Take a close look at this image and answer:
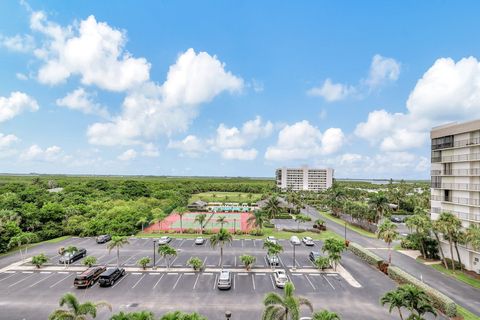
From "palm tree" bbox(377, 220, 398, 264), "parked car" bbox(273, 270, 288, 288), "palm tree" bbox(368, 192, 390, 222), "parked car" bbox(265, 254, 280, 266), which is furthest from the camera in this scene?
"palm tree" bbox(368, 192, 390, 222)

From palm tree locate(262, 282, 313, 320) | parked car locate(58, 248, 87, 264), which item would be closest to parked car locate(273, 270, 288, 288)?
palm tree locate(262, 282, 313, 320)

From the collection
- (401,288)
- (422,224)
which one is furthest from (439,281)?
(401,288)

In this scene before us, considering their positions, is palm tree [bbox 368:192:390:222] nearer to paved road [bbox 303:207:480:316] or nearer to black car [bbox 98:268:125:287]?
paved road [bbox 303:207:480:316]

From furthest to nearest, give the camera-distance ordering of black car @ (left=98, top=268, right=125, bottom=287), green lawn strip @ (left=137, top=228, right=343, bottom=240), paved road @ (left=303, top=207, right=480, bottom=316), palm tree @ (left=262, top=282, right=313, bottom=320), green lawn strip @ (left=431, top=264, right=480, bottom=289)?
green lawn strip @ (left=137, top=228, right=343, bottom=240), green lawn strip @ (left=431, top=264, right=480, bottom=289), black car @ (left=98, top=268, right=125, bottom=287), paved road @ (left=303, top=207, right=480, bottom=316), palm tree @ (left=262, top=282, right=313, bottom=320)

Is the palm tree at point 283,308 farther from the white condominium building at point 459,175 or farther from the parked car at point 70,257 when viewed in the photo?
the parked car at point 70,257

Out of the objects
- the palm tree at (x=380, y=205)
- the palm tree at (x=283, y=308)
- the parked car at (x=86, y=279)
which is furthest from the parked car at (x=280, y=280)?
the palm tree at (x=380, y=205)

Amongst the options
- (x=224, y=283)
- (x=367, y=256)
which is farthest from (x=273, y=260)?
(x=367, y=256)
